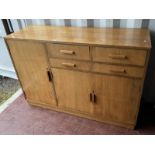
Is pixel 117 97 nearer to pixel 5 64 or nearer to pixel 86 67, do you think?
pixel 86 67

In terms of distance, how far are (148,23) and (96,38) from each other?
1.76ft

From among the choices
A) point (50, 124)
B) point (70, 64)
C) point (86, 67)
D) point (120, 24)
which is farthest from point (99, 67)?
point (50, 124)

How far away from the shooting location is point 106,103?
1.60m

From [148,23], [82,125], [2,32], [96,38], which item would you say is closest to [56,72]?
[96,38]

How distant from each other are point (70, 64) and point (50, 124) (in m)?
0.74

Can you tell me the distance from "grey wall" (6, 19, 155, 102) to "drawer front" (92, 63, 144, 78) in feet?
1.60

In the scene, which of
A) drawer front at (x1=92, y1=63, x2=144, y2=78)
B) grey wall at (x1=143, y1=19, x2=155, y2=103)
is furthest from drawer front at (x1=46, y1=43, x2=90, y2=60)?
grey wall at (x1=143, y1=19, x2=155, y2=103)

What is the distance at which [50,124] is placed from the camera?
181cm

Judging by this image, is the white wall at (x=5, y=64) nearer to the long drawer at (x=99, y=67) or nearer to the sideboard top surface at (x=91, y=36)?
the sideboard top surface at (x=91, y=36)

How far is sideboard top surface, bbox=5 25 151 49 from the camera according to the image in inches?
50.9

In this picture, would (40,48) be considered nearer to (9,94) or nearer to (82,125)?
(82,125)

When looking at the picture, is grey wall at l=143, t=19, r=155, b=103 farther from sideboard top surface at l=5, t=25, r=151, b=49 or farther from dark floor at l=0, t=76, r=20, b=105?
dark floor at l=0, t=76, r=20, b=105
